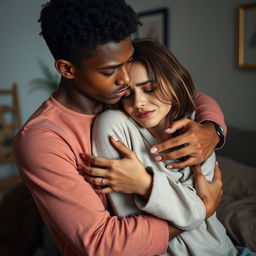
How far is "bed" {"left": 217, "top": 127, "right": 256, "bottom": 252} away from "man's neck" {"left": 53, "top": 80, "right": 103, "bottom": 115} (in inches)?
37.8

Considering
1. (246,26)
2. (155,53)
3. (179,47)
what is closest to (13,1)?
(179,47)

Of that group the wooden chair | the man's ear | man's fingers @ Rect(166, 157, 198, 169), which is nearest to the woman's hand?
man's fingers @ Rect(166, 157, 198, 169)

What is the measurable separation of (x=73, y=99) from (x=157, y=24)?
2.44 m

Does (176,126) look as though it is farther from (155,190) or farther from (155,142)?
(155,190)

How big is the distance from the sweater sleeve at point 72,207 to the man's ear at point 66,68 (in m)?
0.16

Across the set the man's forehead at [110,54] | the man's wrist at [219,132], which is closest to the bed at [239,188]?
the man's wrist at [219,132]

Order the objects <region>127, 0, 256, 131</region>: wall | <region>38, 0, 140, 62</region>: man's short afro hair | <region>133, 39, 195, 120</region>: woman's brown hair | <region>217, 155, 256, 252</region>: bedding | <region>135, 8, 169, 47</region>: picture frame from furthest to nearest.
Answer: <region>135, 8, 169, 47</region>: picture frame < <region>127, 0, 256, 131</region>: wall < <region>217, 155, 256, 252</region>: bedding < <region>133, 39, 195, 120</region>: woman's brown hair < <region>38, 0, 140, 62</region>: man's short afro hair

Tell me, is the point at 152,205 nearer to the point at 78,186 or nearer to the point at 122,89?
the point at 78,186

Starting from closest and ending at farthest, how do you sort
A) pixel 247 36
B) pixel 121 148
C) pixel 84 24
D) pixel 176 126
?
pixel 84 24, pixel 121 148, pixel 176 126, pixel 247 36

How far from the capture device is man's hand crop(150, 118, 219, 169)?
889 millimetres

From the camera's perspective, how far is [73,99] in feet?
2.96

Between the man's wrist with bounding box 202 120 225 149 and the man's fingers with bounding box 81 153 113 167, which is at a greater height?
the man's fingers with bounding box 81 153 113 167

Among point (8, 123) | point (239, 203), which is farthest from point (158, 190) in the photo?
point (8, 123)

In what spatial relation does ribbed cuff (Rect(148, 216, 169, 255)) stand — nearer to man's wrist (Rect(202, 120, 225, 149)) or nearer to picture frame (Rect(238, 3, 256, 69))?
man's wrist (Rect(202, 120, 225, 149))
